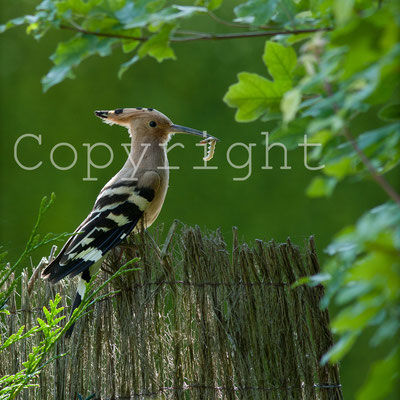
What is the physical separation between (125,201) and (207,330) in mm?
691

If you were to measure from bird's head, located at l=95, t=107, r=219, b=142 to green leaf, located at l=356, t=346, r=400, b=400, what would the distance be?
213cm

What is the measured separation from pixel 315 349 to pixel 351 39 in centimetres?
148

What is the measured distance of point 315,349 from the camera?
1.91 meters

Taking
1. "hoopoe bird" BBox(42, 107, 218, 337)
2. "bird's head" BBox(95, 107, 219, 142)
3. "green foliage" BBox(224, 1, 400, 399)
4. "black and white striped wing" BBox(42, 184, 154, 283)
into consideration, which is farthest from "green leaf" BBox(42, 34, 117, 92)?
"bird's head" BBox(95, 107, 219, 142)

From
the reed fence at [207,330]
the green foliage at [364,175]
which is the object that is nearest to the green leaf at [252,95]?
the green foliage at [364,175]

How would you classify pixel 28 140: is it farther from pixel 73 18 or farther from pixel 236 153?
pixel 73 18

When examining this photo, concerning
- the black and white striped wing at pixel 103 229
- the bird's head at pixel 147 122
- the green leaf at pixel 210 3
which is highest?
the bird's head at pixel 147 122

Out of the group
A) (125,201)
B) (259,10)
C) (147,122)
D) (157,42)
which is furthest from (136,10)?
(147,122)

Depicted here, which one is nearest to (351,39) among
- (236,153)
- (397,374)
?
(397,374)

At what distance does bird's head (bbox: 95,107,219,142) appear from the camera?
8.75 feet

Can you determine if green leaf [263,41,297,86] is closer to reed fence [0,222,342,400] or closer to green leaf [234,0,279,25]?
green leaf [234,0,279,25]

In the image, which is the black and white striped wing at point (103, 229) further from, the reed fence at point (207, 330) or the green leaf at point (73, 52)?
the green leaf at point (73, 52)

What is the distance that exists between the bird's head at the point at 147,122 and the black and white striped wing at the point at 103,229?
1.02 feet

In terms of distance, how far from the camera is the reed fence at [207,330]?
188 cm
